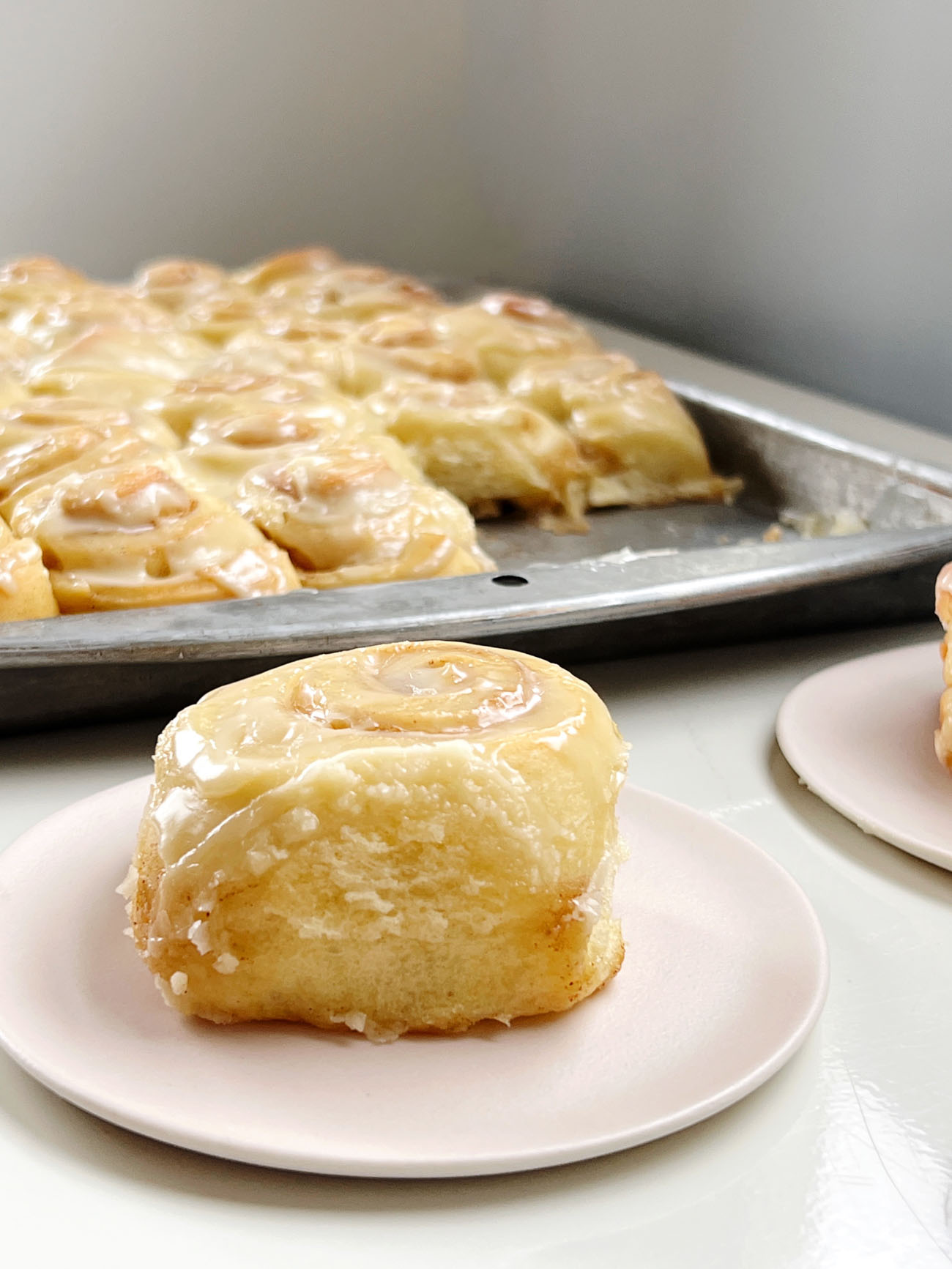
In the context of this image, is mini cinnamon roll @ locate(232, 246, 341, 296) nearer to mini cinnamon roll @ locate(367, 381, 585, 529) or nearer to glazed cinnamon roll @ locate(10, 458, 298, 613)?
mini cinnamon roll @ locate(367, 381, 585, 529)

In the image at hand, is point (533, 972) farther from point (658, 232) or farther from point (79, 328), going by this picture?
point (658, 232)

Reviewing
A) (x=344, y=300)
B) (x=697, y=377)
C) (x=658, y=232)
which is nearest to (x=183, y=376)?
(x=344, y=300)

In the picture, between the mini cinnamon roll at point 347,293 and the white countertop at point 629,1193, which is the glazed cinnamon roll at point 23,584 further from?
the mini cinnamon roll at point 347,293

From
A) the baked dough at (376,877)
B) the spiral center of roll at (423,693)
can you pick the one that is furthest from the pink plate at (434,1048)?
the spiral center of roll at (423,693)

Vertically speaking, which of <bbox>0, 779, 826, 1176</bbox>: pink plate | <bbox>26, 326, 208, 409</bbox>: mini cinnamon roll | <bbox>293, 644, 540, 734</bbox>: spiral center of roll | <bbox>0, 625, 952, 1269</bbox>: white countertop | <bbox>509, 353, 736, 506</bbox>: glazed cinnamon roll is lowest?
<bbox>509, 353, 736, 506</bbox>: glazed cinnamon roll

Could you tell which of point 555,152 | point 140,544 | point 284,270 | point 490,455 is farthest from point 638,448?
point 555,152

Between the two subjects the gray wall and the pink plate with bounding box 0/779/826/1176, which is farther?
the gray wall

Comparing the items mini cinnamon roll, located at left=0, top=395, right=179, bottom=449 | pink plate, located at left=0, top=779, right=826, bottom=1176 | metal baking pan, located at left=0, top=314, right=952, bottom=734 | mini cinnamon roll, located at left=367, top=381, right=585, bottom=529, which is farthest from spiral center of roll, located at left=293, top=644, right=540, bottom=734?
mini cinnamon roll, located at left=367, top=381, right=585, bottom=529
